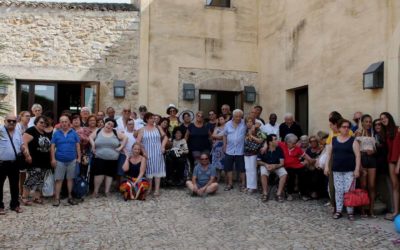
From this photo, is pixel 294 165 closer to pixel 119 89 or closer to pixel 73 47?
pixel 119 89

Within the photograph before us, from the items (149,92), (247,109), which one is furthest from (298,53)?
(149,92)

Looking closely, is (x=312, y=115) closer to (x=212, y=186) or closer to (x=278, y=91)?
(x=278, y=91)

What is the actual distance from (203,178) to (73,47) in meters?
5.39

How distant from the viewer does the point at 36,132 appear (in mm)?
6844

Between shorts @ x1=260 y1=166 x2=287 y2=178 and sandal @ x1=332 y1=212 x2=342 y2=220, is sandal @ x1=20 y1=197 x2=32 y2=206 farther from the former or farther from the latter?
sandal @ x1=332 y1=212 x2=342 y2=220

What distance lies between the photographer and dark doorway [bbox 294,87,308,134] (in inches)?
397

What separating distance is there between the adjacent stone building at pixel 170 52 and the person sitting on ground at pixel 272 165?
6.77 ft

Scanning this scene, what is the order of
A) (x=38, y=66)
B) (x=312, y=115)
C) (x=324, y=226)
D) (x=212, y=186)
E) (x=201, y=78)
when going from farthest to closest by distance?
(x=201, y=78) → (x=38, y=66) → (x=312, y=115) → (x=212, y=186) → (x=324, y=226)

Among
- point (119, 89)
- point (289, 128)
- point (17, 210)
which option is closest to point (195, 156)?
point (289, 128)

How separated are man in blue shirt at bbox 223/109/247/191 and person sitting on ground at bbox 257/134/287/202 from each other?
62 cm

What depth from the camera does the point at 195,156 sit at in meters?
8.38

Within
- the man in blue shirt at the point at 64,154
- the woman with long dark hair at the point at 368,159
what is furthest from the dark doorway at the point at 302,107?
the man in blue shirt at the point at 64,154

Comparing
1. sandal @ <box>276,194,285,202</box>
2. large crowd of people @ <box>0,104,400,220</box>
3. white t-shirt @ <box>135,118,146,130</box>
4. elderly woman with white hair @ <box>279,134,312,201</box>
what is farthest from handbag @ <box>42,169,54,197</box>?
elderly woman with white hair @ <box>279,134,312,201</box>

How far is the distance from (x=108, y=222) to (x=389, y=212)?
13.9 feet
